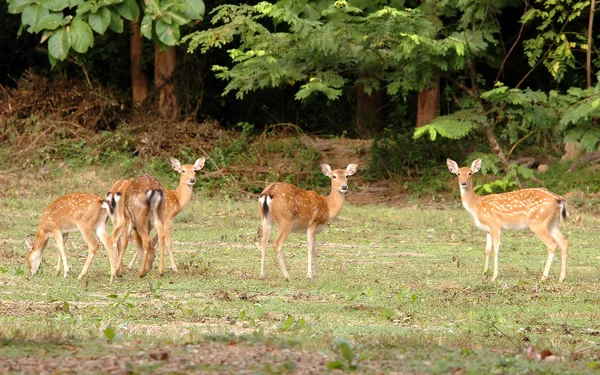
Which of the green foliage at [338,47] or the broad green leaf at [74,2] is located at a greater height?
the broad green leaf at [74,2]

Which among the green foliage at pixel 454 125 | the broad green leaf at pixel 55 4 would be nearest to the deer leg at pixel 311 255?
the green foliage at pixel 454 125

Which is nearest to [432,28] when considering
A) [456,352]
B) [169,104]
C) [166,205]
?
[169,104]

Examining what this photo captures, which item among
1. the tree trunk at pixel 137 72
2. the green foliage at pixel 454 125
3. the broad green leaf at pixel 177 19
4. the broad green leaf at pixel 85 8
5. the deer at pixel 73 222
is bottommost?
the deer at pixel 73 222

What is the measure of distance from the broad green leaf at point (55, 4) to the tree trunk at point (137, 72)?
361 centimetres

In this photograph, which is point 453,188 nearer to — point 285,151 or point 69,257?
point 285,151

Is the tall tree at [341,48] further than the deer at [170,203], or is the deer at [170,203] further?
the tall tree at [341,48]

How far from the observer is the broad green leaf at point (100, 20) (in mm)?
21234

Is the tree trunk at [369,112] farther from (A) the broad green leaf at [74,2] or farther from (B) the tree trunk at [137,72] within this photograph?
(A) the broad green leaf at [74,2]

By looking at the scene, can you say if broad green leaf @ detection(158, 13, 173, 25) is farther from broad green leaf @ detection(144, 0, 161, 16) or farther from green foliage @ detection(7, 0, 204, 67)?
broad green leaf @ detection(144, 0, 161, 16)

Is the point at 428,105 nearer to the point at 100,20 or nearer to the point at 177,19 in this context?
the point at 177,19

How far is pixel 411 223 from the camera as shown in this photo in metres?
18.3

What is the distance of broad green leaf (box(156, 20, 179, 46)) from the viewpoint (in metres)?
21.2

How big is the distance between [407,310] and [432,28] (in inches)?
437

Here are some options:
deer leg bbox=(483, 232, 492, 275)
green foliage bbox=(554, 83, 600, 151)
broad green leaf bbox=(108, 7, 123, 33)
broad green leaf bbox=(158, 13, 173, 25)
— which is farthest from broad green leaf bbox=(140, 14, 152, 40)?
deer leg bbox=(483, 232, 492, 275)
